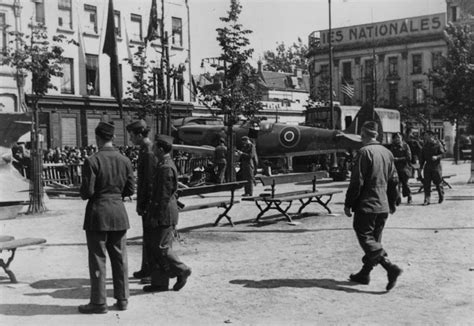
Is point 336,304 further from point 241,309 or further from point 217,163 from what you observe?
point 217,163

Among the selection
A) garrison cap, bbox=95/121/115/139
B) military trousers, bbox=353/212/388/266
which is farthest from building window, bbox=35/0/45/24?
military trousers, bbox=353/212/388/266

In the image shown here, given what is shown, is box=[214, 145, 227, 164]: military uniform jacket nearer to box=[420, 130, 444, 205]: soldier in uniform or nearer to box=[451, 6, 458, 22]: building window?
box=[420, 130, 444, 205]: soldier in uniform

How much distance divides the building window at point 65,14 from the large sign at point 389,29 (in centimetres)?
3675

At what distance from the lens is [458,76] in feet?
107

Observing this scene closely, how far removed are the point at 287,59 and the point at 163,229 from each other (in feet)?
285

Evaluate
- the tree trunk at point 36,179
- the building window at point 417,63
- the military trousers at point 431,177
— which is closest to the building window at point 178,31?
the building window at point 417,63

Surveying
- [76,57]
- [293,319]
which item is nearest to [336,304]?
[293,319]

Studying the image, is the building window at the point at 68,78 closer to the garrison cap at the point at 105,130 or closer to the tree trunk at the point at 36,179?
the tree trunk at the point at 36,179

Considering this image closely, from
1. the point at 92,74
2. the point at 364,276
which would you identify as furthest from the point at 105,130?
the point at 92,74

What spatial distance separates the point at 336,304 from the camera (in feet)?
20.7

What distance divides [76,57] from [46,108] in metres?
4.24

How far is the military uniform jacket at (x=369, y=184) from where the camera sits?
712 centimetres

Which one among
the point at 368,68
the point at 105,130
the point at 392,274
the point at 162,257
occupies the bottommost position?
the point at 392,274

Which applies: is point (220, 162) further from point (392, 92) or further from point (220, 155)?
point (392, 92)
